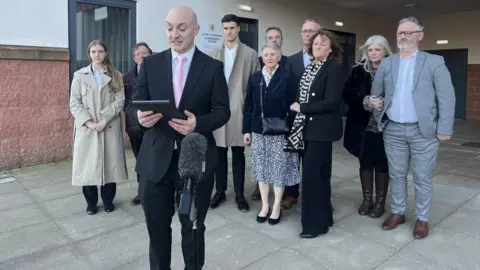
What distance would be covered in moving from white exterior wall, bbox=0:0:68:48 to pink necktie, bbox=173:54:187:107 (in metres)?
4.46

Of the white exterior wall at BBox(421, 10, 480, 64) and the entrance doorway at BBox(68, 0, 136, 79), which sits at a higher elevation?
the white exterior wall at BBox(421, 10, 480, 64)

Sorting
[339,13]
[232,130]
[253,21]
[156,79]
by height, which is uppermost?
[339,13]

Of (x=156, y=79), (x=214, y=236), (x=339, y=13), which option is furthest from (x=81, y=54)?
(x=339, y=13)

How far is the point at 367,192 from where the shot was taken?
12.8ft

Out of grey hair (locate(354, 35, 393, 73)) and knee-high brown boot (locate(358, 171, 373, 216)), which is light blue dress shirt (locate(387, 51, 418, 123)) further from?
knee-high brown boot (locate(358, 171, 373, 216))

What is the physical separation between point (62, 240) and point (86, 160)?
0.82 metres

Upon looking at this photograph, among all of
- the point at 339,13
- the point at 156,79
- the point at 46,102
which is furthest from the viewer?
the point at 339,13

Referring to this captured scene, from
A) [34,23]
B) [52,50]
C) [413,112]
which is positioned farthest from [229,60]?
[34,23]

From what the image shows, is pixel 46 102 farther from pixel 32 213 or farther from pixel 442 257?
pixel 442 257

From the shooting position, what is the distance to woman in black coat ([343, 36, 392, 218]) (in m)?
3.69

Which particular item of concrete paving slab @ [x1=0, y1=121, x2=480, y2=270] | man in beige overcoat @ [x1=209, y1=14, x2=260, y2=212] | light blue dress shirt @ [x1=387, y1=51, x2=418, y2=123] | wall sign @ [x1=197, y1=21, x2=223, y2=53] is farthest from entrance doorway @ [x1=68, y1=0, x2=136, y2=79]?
light blue dress shirt @ [x1=387, y1=51, x2=418, y2=123]

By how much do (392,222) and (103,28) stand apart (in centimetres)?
527

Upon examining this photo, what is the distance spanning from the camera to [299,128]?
3.38 m

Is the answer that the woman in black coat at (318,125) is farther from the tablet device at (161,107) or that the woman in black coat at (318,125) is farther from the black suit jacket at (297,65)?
the tablet device at (161,107)
